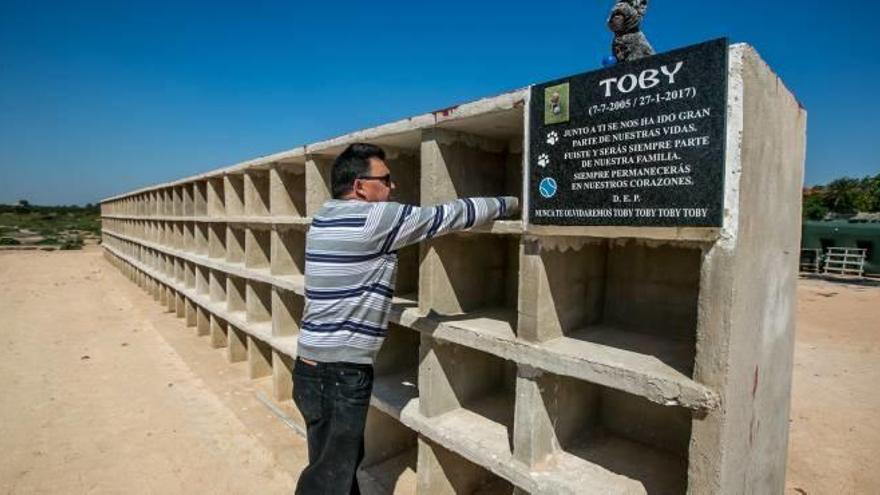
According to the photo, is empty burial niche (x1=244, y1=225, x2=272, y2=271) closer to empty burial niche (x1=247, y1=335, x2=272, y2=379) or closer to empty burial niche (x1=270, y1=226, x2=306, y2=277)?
empty burial niche (x1=270, y1=226, x2=306, y2=277)

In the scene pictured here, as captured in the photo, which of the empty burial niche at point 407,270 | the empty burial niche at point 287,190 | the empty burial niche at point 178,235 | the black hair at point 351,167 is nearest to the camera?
the black hair at point 351,167

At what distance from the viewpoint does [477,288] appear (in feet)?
10.8

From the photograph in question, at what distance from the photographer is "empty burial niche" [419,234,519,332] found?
292 centimetres

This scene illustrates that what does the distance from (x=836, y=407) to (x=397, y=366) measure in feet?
15.6

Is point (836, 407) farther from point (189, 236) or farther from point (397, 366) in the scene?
point (189, 236)

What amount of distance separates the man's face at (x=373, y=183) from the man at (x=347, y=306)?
31 mm

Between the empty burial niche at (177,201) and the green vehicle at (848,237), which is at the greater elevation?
the empty burial niche at (177,201)

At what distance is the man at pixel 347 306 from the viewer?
2.41 meters

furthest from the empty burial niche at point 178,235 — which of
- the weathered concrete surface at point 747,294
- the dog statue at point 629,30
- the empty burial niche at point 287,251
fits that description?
the weathered concrete surface at point 747,294

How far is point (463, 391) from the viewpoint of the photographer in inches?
123

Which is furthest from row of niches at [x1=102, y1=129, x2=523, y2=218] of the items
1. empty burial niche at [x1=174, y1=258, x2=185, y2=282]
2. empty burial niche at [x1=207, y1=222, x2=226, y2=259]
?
empty burial niche at [x1=174, y1=258, x2=185, y2=282]

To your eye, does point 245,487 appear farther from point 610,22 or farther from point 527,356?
point 610,22

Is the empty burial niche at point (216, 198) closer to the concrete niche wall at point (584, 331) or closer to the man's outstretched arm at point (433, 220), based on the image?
the concrete niche wall at point (584, 331)

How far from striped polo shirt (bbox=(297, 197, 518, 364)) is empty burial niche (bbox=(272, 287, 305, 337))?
223cm
